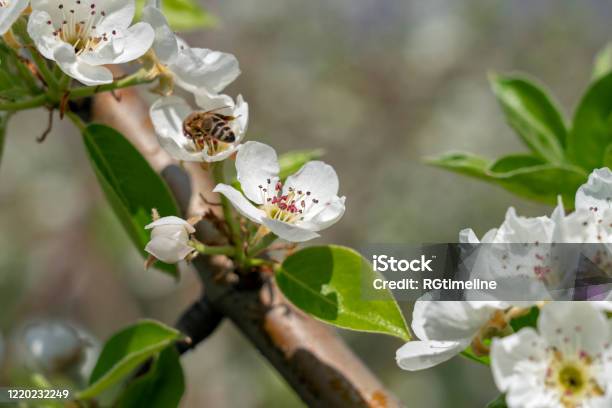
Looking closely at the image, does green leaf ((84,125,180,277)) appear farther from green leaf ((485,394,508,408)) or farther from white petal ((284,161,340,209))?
green leaf ((485,394,508,408))

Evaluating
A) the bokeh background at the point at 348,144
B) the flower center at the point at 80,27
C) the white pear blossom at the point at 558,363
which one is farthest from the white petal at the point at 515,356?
the bokeh background at the point at 348,144

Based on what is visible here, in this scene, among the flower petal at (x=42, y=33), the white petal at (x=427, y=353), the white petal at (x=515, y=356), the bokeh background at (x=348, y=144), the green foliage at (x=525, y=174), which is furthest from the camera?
the bokeh background at (x=348, y=144)

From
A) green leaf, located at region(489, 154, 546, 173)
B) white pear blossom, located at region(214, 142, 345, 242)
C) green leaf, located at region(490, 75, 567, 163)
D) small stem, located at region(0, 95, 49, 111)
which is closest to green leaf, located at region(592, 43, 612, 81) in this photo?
green leaf, located at region(490, 75, 567, 163)

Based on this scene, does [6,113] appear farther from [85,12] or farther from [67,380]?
[67,380]

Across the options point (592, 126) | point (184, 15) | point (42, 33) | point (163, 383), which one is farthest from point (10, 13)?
point (592, 126)

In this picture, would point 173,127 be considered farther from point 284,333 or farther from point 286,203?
point 284,333

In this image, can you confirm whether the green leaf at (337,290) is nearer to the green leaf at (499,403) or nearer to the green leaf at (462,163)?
the green leaf at (499,403)
